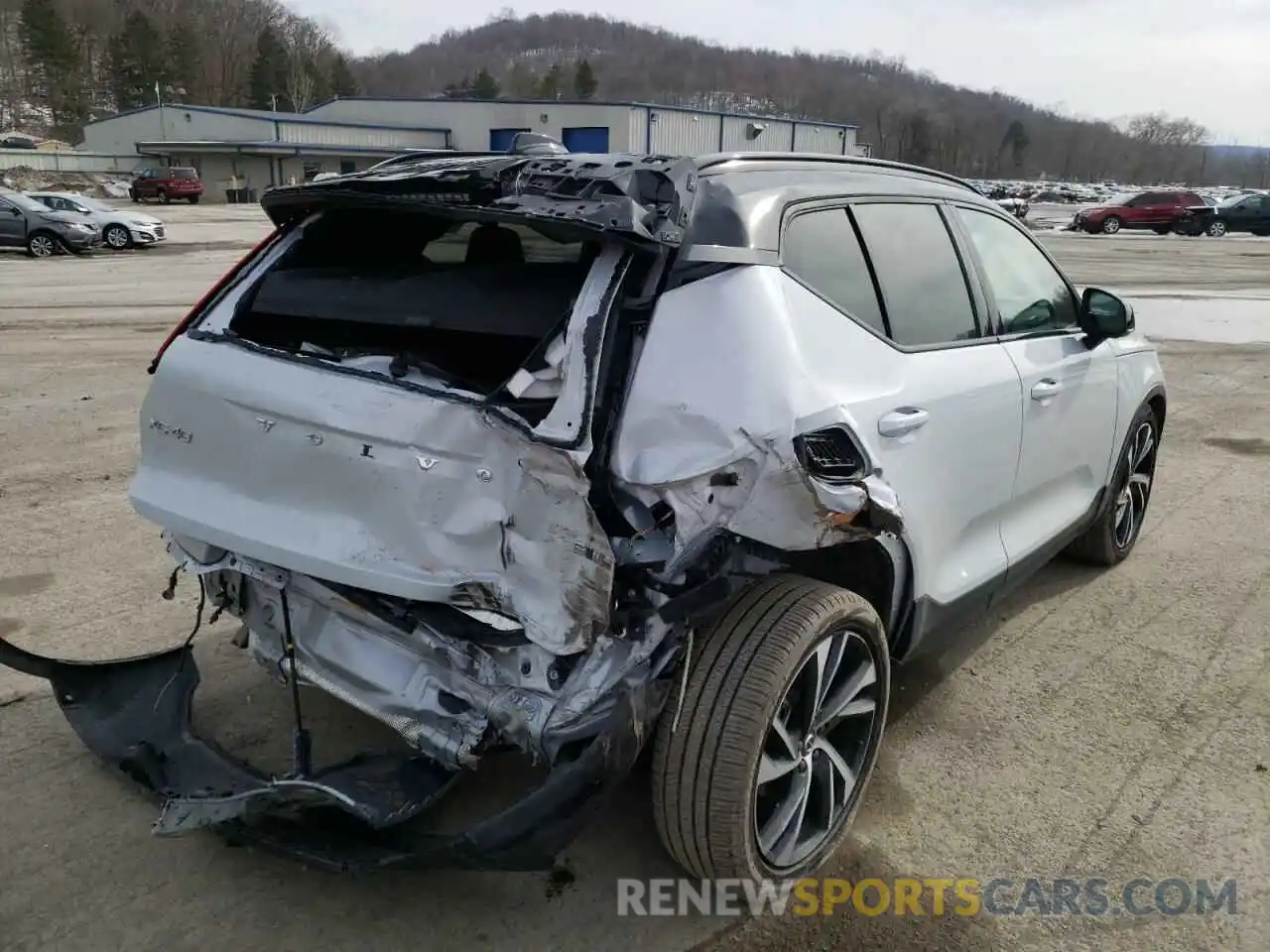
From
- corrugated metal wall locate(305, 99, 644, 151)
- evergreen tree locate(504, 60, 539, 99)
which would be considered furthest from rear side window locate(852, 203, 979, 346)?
evergreen tree locate(504, 60, 539, 99)

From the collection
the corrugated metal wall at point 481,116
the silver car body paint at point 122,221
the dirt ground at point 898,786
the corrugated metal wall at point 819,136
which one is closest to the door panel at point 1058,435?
the dirt ground at point 898,786

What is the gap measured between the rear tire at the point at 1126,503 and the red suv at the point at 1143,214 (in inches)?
1472

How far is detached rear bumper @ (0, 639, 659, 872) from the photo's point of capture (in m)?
2.22

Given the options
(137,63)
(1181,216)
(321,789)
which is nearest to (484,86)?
(137,63)

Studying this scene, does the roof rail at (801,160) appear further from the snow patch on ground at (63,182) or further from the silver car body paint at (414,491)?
the snow patch on ground at (63,182)

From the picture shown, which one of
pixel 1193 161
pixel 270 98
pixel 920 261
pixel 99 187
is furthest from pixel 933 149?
pixel 920 261

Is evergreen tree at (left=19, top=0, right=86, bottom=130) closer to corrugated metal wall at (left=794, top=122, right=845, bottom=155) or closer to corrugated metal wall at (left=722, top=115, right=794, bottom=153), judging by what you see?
corrugated metal wall at (left=722, top=115, right=794, bottom=153)

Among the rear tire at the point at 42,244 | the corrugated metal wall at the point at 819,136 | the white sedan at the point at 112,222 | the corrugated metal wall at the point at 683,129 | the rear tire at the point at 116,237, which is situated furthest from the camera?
the corrugated metal wall at the point at 819,136

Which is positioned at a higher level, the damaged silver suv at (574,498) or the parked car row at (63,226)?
the damaged silver suv at (574,498)

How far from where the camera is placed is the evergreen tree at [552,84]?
412ft

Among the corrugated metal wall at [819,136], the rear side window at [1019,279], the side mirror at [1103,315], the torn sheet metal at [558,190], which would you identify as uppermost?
the corrugated metal wall at [819,136]

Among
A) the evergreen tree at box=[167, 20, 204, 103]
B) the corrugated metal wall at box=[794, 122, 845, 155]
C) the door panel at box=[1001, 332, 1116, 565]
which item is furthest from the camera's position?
the evergreen tree at box=[167, 20, 204, 103]

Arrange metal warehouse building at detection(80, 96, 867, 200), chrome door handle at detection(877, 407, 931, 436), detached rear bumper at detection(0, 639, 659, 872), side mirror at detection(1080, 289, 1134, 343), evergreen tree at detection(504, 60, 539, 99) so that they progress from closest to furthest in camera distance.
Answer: detached rear bumper at detection(0, 639, 659, 872)
chrome door handle at detection(877, 407, 931, 436)
side mirror at detection(1080, 289, 1134, 343)
metal warehouse building at detection(80, 96, 867, 200)
evergreen tree at detection(504, 60, 539, 99)

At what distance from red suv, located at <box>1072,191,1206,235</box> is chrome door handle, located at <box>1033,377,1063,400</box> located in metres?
39.0
